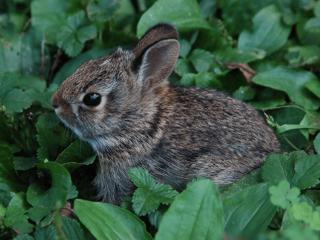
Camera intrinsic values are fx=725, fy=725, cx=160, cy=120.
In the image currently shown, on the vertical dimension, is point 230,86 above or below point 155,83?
below

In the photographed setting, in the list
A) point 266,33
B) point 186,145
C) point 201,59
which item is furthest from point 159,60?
point 266,33

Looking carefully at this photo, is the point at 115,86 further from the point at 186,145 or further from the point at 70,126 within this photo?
the point at 186,145

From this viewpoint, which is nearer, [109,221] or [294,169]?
[109,221]

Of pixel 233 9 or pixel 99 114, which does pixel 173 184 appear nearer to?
pixel 99 114

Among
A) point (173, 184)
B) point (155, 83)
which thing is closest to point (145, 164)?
point (173, 184)

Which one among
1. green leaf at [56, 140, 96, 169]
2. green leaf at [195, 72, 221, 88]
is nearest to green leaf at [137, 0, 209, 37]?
green leaf at [195, 72, 221, 88]

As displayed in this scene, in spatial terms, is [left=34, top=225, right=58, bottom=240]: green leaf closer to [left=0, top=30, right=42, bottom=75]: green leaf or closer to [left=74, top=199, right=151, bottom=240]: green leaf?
[left=74, top=199, right=151, bottom=240]: green leaf

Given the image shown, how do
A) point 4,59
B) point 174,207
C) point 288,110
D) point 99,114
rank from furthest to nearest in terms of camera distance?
point 4,59, point 288,110, point 99,114, point 174,207
